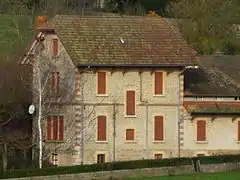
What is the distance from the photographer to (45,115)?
211 feet

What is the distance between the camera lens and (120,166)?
58219 mm

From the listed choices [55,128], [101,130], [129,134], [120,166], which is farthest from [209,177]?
[55,128]

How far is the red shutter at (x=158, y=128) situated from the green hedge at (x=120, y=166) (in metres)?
6.29

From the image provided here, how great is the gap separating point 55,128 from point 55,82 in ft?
9.45

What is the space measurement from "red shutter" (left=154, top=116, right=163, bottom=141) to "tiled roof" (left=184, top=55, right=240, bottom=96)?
2.73m

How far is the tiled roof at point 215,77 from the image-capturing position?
226 feet

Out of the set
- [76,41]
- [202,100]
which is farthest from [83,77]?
[202,100]

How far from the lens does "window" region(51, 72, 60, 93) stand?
217 ft

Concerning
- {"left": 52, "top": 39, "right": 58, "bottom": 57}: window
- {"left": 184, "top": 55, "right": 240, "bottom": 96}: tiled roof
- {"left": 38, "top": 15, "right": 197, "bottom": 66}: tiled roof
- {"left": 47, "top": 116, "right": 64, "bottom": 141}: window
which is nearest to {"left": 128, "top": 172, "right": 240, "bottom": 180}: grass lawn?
{"left": 38, "top": 15, "right": 197, "bottom": 66}: tiled roof

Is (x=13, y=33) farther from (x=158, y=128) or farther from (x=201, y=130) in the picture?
(x=201, y=130)

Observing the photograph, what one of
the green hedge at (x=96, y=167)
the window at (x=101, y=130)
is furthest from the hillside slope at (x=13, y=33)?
the green hedge at (x=96, y=167)

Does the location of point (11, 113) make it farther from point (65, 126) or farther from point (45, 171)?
point (45, 171)

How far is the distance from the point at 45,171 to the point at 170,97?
1425 cm

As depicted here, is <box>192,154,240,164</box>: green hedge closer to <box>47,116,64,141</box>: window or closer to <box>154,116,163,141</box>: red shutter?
<box>154,116,163,141</box>: red shutter
